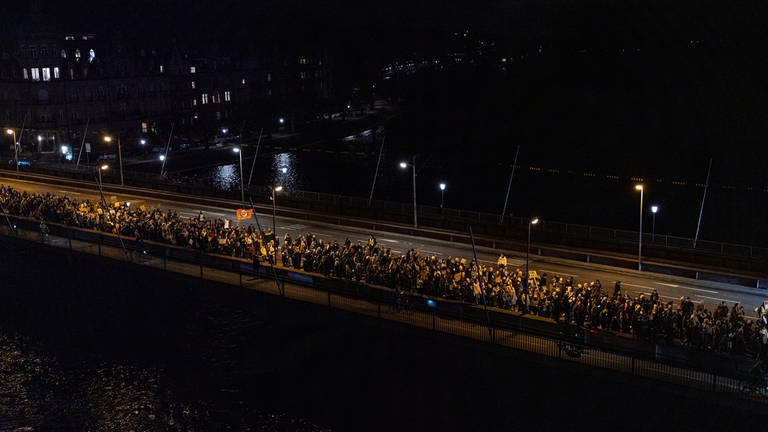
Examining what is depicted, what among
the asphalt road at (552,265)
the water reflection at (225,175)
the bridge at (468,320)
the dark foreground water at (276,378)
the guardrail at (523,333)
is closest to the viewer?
the guardrail at (523,333)

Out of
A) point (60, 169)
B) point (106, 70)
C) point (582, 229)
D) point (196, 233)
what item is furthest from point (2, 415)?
point (106, 70)

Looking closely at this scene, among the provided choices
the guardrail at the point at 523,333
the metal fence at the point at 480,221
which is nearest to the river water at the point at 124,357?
the guardrail at the point at 523,333

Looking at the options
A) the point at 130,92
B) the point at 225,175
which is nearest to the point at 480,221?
the point at 225,175

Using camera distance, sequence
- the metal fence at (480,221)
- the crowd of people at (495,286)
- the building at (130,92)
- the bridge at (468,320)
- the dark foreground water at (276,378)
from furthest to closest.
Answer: the building at (130,92)
the metal fence at (480,221)
the dark foreground water at (276,378)
the crowd of people at (495,286)
the bridge at (468,320)

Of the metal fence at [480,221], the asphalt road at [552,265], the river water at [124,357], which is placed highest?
the metal fence at [480,221]

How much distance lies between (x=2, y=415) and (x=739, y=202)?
198ft

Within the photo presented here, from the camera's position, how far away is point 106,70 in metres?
104

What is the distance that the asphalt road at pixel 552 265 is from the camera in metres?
32.2

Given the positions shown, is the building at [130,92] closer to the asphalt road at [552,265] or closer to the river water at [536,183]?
the river water at [536,183]

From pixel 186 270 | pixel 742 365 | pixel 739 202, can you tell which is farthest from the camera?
pixel 739 202

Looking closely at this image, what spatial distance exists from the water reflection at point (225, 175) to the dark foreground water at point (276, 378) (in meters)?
43.8

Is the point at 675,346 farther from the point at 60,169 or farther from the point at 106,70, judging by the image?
the point at 106,70

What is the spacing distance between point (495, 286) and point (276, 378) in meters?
9.97

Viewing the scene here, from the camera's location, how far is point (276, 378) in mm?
31953
